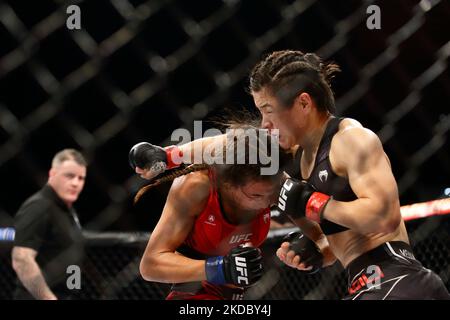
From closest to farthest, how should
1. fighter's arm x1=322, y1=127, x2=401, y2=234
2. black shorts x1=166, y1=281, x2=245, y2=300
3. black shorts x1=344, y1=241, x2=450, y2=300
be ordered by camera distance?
1. fighter's arm x1=322, y1=127, x2=401, y2=234
2. black shorts x1=344, y1=241, x2=450, y2=300
3. black shorts x1=166, y1=281, x2=245, y2=300

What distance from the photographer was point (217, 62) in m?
3.74

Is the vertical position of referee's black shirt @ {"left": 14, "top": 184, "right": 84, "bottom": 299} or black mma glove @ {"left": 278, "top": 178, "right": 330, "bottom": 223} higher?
referee's black shirt @ {"left": 14, "top": 184, "right": 84, "bottom": 299}

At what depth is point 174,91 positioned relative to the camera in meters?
3.79

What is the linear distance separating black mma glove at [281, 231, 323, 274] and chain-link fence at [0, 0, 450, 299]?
95 cm

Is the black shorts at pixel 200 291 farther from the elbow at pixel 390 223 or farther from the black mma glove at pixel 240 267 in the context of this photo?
the elbow at pixel 390 223

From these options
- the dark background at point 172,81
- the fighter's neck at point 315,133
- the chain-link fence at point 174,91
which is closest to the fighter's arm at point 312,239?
the fighter's neck at point 315,133

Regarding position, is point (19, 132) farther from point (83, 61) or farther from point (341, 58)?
point (341, 58)

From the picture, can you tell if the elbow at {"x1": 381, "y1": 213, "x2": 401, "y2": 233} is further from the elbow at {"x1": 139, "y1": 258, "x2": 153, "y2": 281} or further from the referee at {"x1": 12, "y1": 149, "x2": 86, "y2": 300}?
A: the referee at {"x1": 12, "y1": 149, "x2": 86, "y2": 300}

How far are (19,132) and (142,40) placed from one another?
197cm

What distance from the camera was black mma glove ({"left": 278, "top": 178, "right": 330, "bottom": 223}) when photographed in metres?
1.70

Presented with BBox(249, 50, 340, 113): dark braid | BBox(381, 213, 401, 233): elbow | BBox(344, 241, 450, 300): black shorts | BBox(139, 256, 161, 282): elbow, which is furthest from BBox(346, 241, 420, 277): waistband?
BBox(139, 256, 161, 282): elbow

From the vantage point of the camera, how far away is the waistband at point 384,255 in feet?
5.93
